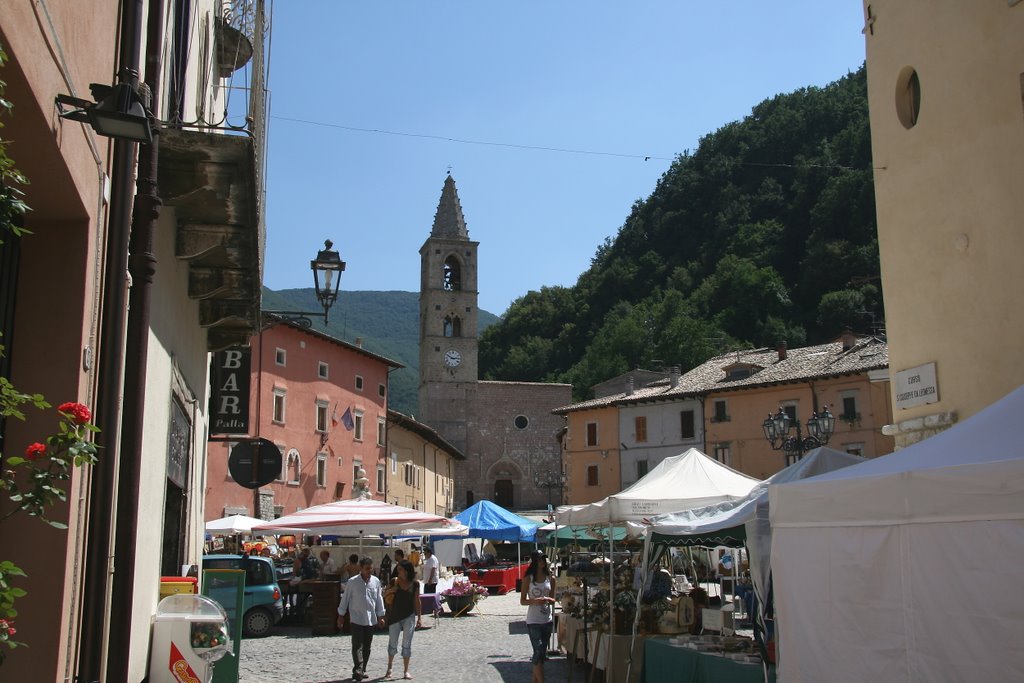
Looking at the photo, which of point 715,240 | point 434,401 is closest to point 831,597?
point 434,401

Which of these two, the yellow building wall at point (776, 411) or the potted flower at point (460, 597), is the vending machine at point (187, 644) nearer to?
the potted flower at point (460, 597)

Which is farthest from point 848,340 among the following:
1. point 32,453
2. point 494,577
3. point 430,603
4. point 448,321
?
point 32,453

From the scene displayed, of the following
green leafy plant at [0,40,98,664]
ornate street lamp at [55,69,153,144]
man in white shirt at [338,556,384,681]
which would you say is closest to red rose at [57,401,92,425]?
green leafy plant at [0,40,98,664]

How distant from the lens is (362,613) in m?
12.4

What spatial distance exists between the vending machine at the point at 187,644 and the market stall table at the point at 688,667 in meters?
4.35

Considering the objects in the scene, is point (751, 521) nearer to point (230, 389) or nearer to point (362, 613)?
point (362, 613)

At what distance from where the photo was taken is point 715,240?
3612 inches

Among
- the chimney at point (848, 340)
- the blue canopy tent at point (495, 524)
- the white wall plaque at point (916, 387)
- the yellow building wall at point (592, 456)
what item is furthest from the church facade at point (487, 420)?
the white wall plaque at point (916, 387)

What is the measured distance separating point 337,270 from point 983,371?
313 inches

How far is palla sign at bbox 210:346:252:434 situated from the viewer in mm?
13500

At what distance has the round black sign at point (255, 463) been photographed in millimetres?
11719

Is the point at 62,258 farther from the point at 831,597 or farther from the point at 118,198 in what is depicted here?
the point at 831,597

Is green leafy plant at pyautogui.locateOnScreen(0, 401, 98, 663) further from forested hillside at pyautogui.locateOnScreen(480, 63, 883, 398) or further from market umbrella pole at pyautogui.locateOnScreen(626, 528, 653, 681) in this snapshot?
forested hillside at pyautogui.locateOnScreen(480, 63, 883, 398)

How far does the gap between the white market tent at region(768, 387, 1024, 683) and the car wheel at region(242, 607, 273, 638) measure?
1327 centimetres
